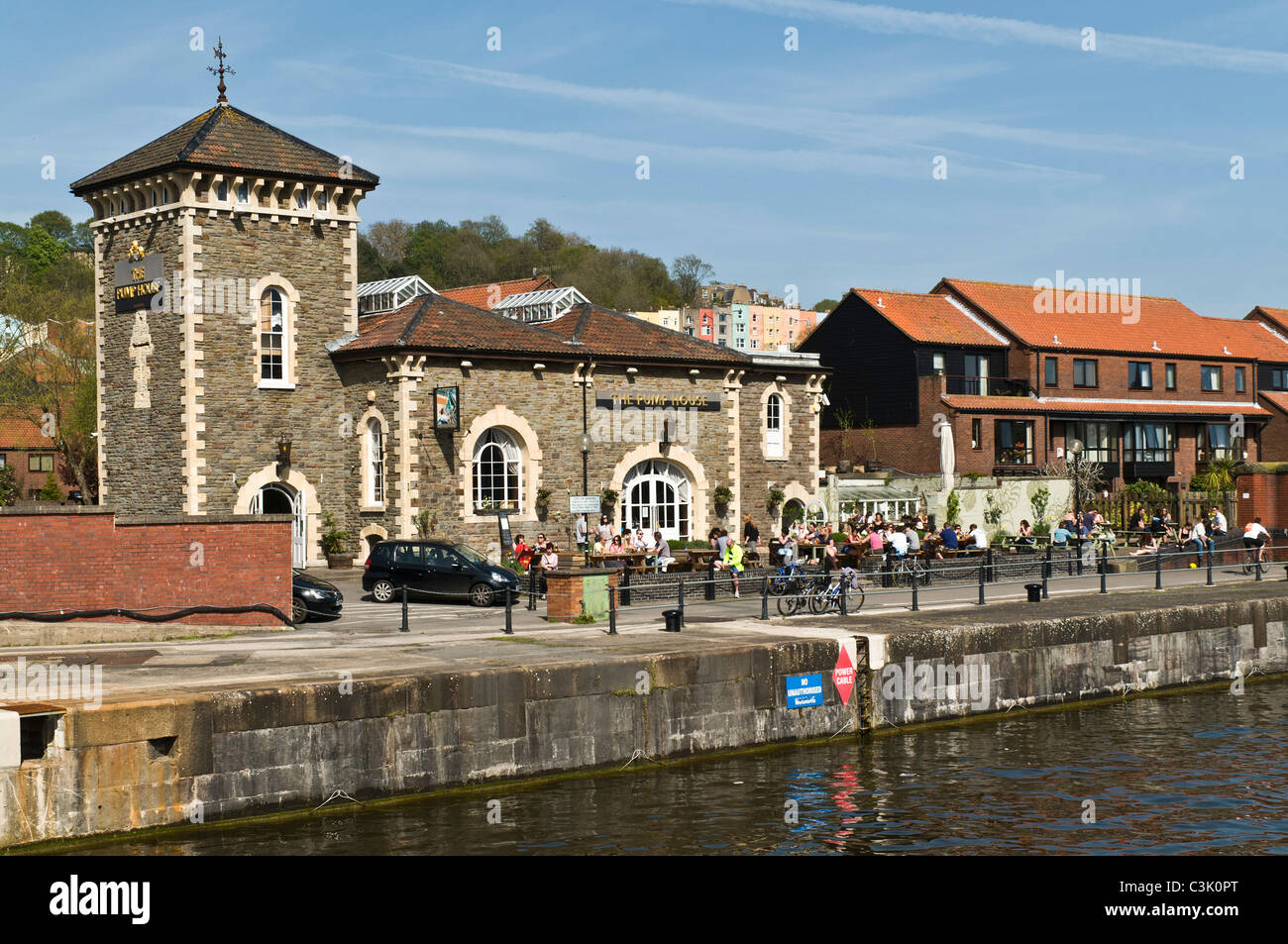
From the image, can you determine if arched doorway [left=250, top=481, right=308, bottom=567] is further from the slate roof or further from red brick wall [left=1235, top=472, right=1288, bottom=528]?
red brick wall [left=1235, top=472, right=1288, bottom=528]

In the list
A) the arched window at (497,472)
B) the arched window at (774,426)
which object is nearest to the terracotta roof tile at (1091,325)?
the arched window at (774,426)

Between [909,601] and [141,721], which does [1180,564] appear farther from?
[141,721]

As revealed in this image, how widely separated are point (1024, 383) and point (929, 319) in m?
4.61

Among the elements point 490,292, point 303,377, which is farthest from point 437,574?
point 490,292

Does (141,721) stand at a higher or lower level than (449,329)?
lower

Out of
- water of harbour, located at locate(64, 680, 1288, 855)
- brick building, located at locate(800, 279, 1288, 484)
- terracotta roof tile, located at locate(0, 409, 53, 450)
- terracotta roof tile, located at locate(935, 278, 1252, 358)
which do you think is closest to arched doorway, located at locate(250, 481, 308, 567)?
water of harbour, located at locate(64, 680, 1288, 855)

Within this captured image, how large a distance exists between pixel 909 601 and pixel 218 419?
17730 mm

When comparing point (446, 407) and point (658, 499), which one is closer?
point (446, 407)

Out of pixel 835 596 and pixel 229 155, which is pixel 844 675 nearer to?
pixel 835 596

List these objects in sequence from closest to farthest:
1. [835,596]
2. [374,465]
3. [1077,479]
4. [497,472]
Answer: [835,596], [374,465], [497,472], [1077,479]

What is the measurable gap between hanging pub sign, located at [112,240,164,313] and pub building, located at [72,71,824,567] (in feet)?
0.19

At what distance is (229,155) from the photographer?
115 feet
